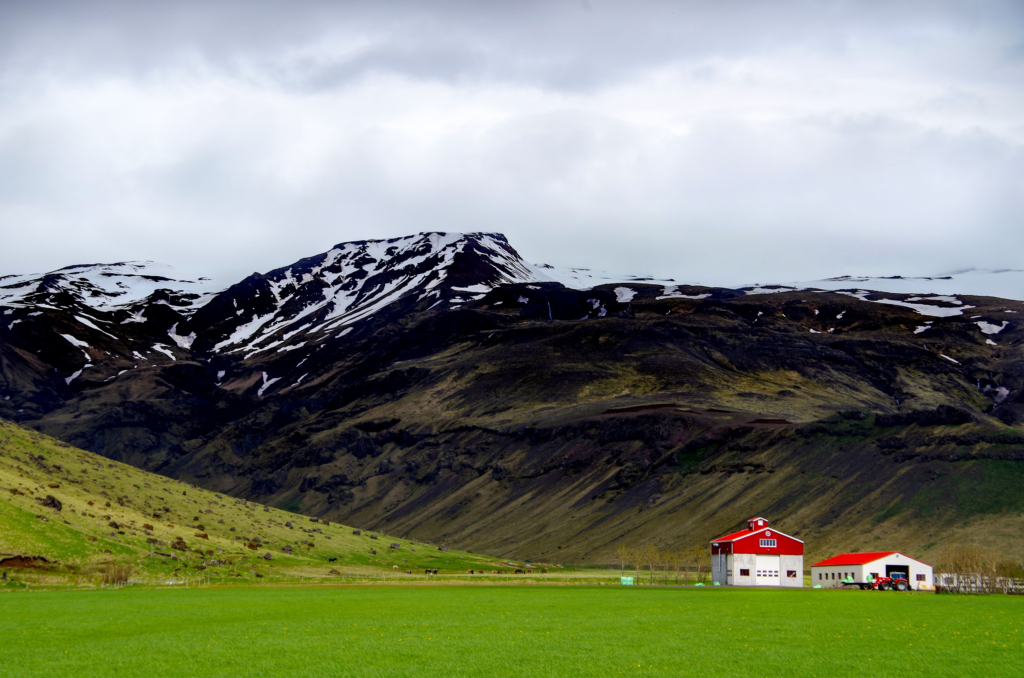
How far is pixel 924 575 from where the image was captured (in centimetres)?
8050

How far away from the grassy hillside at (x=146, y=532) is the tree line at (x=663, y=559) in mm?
17514

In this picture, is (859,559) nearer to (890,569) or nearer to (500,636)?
(890,569)

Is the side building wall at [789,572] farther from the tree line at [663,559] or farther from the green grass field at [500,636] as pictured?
the green grass field at [500,636]

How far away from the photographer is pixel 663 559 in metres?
115

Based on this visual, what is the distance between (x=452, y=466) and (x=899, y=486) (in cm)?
8015

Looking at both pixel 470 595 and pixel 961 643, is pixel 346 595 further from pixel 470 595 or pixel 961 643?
pixel 961 643

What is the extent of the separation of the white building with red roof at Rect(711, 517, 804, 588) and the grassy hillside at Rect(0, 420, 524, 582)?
27.6 meters

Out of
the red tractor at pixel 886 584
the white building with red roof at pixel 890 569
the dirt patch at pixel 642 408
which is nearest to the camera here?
the red tractor at pixel 886 584

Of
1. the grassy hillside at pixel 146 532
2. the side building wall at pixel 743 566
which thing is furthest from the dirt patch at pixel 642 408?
the side building wall at pixel 743 566

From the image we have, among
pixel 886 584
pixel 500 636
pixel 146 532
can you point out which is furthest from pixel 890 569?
pixel 146 532

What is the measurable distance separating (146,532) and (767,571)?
49.6 metres

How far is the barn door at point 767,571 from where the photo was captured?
279ft

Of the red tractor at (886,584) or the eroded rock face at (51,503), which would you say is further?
the red tractor at (886,584)

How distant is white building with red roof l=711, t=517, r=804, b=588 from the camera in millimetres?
85312
